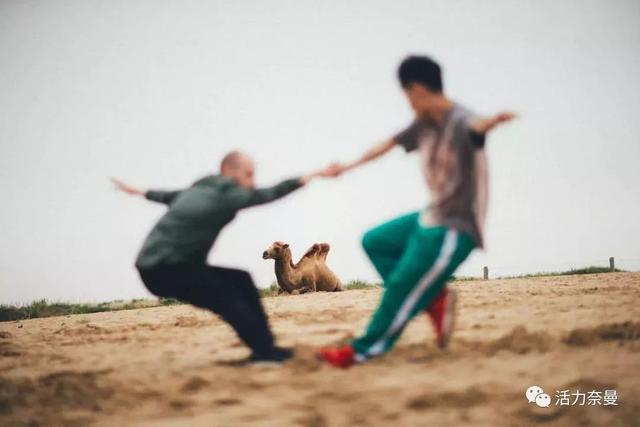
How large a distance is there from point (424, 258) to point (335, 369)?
79 cm

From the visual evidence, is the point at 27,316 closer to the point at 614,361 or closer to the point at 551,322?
the point at 551,322

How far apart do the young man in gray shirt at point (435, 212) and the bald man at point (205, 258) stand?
55 centimetres

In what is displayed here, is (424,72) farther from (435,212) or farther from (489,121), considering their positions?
(435,212)

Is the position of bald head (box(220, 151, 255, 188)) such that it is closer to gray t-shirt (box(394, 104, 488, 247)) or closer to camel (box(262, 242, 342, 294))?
gray t-shirt (box(394, 104, 488, 247))

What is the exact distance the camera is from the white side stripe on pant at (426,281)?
2.92m

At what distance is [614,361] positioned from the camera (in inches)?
107

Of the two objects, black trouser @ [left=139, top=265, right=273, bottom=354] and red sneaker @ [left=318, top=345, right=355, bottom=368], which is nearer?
red sneaker @ [left=318, top=345, right=355, bottom=368]

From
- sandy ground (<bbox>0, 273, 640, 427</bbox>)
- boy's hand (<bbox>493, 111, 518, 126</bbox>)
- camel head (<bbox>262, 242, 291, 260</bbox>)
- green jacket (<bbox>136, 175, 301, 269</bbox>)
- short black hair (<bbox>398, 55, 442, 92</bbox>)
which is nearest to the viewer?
sandy ground (<bbox>0, 273, 640, 427</bbox>)

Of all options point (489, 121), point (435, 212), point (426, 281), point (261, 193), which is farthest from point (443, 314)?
point (261, 193)

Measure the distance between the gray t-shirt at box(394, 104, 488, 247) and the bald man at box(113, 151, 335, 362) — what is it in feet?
3.03

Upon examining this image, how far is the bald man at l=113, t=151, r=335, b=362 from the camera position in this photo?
3221 mm

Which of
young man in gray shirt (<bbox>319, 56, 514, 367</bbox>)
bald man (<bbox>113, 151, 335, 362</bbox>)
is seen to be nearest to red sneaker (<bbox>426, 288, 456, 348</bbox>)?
young man in gray shirt (<bbox>319, 56, 514, 367</bbox>)

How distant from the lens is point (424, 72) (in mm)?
3035

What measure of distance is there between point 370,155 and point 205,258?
1268 mm
